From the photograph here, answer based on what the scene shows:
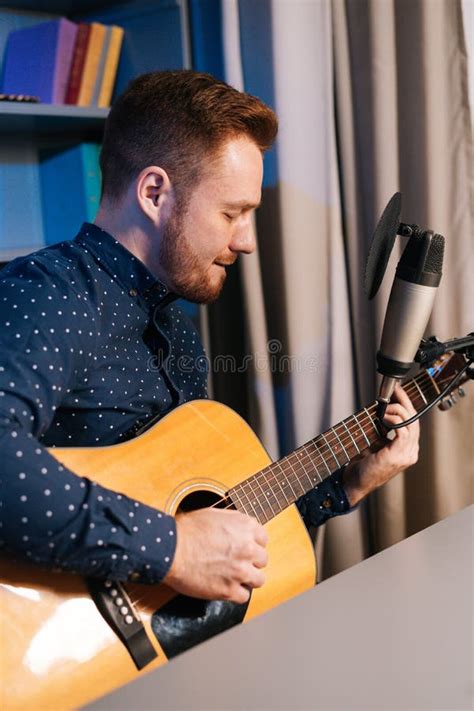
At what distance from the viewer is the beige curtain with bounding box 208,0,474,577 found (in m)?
1.62

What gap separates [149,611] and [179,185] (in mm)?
672

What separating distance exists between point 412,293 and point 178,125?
56cm

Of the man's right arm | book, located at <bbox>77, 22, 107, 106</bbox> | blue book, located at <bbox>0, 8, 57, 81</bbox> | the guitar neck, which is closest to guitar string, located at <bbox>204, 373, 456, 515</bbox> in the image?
the guitar neck

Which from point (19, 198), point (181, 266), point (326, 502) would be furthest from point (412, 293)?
point (19, 198)

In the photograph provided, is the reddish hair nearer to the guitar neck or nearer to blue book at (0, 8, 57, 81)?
the guitar neck

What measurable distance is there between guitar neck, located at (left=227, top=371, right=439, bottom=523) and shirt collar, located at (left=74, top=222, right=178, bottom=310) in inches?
14.1

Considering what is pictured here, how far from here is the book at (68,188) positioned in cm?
206

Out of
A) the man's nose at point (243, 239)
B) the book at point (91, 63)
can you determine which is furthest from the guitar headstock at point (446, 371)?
the book at point (91, 63)

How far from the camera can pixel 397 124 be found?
5.54 ft

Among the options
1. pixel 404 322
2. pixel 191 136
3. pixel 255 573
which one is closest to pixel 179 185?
pixel 191 136

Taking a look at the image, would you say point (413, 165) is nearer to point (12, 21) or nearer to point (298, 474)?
point (298, 474)

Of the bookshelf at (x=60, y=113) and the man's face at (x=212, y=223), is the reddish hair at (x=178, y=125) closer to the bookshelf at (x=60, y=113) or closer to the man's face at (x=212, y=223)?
the man's face at (x=212, y=223)

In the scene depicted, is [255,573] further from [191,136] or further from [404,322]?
[191,136]

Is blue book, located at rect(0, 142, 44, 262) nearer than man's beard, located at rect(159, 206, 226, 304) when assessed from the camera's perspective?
No
